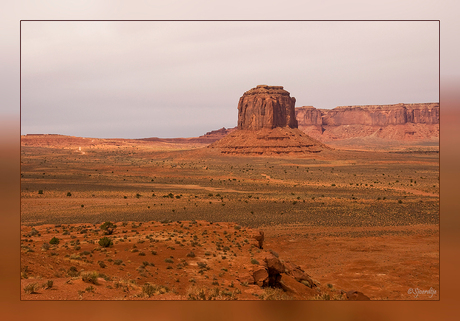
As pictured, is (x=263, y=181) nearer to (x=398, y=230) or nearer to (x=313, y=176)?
(x=313, y=176)

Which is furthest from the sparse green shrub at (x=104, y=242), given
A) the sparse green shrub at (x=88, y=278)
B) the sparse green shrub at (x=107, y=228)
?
the sparse green shrub at (x=88, y=278)

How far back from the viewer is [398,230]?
3259 centimetres

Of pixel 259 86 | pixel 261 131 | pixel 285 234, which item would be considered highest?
pixel 259 86

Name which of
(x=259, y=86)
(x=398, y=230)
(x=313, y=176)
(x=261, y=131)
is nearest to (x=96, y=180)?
(x=313, y=176)

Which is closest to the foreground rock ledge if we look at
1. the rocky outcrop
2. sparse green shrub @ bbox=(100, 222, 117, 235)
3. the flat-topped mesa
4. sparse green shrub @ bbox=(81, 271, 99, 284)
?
sparse green shrub @ bbox=(81, 271, 99, 284)

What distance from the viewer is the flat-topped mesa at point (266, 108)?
146750 mm

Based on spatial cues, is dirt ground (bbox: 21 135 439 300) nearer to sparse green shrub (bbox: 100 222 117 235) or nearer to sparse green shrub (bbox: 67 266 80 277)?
sparse green shrub (bbox: 67 266 80 277)

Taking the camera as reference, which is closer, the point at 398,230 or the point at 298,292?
the point at 298,292

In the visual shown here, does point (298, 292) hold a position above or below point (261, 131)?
below

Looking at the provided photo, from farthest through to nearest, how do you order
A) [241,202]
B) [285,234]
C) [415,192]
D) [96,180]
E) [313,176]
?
[313,176], [96,180], [415,192], [241,202], [285,234]

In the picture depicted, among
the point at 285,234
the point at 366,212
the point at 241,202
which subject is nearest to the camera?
the point at 285,234

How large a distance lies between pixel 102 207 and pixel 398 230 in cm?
3064

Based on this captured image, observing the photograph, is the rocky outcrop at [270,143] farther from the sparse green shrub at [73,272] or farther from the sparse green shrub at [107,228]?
the sparse green shrub at [73,272]

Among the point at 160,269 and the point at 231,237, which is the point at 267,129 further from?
the point at 160,269
